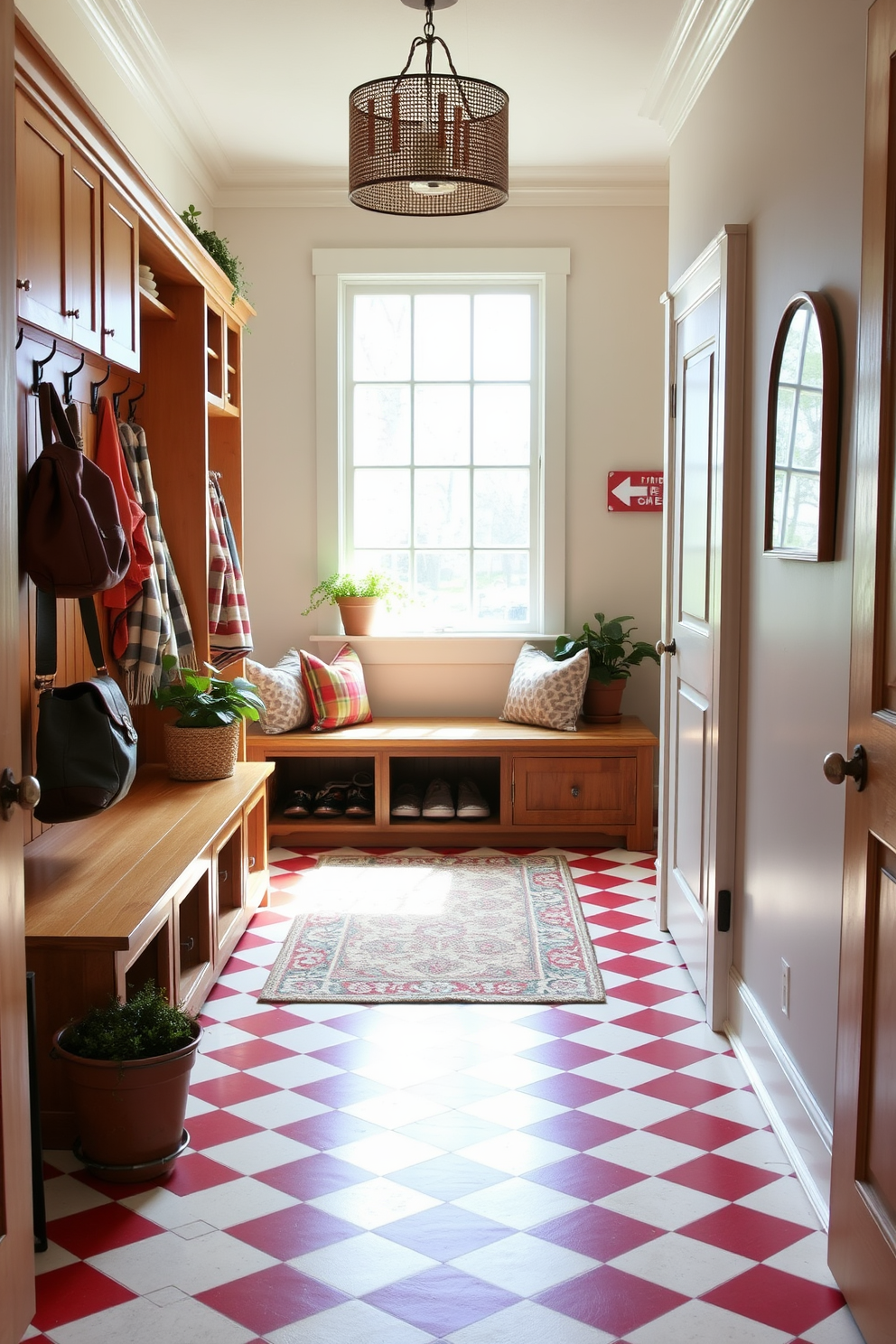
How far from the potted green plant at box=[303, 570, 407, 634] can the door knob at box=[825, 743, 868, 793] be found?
407cm

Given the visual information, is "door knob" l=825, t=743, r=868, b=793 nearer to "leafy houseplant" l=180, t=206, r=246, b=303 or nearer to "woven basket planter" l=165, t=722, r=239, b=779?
"woven basket planter" l=165, t=722, r=239, b=779

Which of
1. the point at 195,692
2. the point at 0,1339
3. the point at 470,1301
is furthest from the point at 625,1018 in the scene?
the point at 0,1339

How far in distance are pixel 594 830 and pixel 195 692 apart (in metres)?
2.25

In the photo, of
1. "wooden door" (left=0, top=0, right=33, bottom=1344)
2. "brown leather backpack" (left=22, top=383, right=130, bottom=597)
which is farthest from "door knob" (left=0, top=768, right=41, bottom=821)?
"brown leather backpack" (left=22, top=383, right=130, bottom=597)

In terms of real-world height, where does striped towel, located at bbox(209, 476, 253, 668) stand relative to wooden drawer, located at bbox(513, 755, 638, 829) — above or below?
above

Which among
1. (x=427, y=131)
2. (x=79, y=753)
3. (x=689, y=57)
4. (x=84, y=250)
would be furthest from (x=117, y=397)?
Answer: (x=689, y=57)

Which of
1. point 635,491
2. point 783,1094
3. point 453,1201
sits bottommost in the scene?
point 453,1201

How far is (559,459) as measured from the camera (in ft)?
19.8

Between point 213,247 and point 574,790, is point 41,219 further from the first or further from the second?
point 574,790

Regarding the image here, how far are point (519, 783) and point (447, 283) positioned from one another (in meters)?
2.59

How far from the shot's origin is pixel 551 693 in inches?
221

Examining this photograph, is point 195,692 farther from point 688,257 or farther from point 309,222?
point 309,222

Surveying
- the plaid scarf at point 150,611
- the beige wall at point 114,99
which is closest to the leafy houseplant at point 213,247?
the beige wall at point 114,99

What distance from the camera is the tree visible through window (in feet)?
20.1
